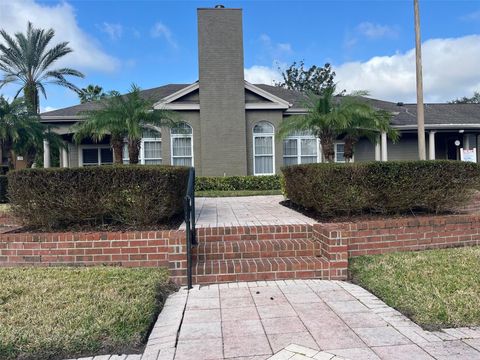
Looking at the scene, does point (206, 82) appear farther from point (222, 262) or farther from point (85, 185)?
point (222, 262)

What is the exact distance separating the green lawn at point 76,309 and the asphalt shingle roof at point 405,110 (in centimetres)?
1155

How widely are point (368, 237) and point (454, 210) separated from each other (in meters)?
2.56

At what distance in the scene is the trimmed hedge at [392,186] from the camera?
5.85 meters

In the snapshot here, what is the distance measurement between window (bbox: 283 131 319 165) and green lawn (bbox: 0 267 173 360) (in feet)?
38.6

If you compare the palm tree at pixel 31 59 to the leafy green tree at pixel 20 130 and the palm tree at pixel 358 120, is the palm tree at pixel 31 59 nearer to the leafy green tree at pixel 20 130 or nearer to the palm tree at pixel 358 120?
the leafy green tree at pixel 20 130

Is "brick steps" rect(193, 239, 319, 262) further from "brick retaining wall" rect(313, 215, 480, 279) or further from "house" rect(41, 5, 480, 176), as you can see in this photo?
"house" rect(41, 5, 480, 176)

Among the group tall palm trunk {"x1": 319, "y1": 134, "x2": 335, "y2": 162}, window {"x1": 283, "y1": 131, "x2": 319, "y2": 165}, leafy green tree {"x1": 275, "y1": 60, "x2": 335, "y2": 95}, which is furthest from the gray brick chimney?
leafy green tree {"x1": 275, "y1": 60, "x2": 335, "y2": 95}

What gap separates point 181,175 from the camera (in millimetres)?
6227

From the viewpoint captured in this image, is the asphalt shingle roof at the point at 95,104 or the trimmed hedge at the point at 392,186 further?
the asphalt shingle roof at the point at 95,104

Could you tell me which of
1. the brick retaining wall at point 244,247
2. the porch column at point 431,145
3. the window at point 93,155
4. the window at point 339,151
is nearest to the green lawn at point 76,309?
the brick retaining wall at point 244,247

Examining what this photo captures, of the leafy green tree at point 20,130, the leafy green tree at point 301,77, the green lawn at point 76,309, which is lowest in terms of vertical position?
the green lawn at point 76,309

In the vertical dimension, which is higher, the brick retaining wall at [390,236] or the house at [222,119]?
the house at [222,119]

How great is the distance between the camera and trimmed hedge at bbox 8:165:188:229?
543 centimetres

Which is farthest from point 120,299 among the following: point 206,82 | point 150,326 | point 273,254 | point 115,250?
point 206,82
